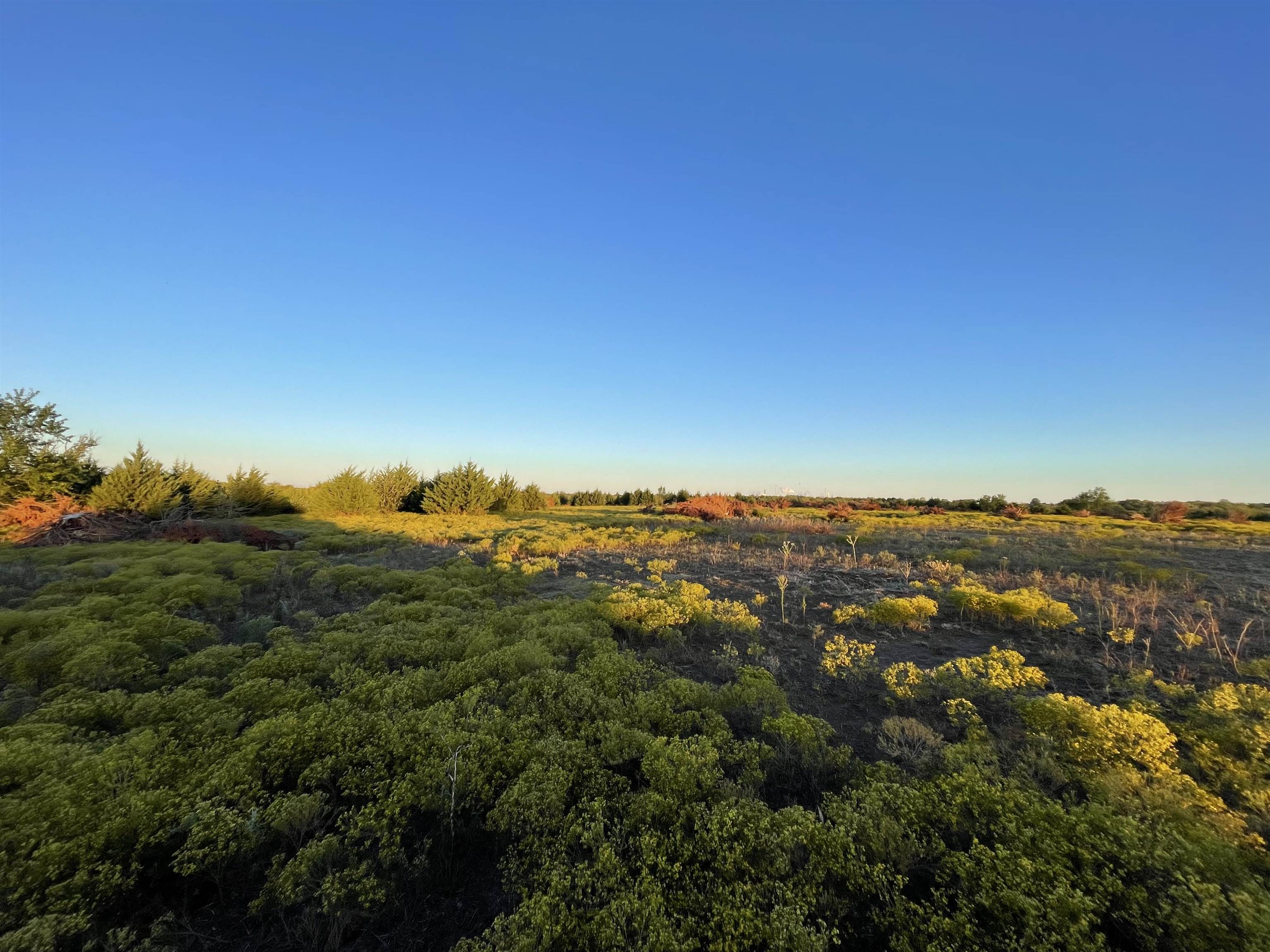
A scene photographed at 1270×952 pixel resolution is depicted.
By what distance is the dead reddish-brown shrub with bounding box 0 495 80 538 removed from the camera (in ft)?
46.2

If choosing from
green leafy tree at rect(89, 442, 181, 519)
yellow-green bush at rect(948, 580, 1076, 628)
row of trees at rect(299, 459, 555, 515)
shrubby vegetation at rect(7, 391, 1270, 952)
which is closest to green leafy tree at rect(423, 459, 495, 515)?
row of trees at rect(299, 459, 555, 515)

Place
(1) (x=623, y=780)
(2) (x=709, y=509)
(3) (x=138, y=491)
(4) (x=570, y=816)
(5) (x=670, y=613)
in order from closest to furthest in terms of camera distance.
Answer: (4) (x=570, y=816) < (1) (x=623, y=780) < (5) (x=670, y=613) < (3) (x=138, y=491) < (2) (x=709, y=509)

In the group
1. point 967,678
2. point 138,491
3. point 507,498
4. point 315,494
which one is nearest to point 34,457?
point 138,491

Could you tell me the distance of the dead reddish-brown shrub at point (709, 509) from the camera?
26.0 metres

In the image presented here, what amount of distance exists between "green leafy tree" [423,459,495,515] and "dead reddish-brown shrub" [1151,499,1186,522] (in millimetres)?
41529

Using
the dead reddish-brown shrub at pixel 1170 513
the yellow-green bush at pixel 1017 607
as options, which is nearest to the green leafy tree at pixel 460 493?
the yellow-green bush at pixel 1017 607

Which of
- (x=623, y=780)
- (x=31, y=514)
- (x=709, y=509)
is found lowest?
(x=623, y=780)

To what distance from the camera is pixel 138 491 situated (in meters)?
17.7

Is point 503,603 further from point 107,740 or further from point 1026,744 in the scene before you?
point 1026,744

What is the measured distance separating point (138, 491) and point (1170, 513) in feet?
177

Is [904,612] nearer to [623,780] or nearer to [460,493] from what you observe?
[623,780]

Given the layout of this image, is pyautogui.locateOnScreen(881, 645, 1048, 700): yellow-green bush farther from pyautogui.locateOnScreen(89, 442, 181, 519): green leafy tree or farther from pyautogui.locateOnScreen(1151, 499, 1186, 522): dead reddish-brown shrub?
pyautogui.locateOnScreen(1151, 499, 1186, 522): dead reddish-brown shrub

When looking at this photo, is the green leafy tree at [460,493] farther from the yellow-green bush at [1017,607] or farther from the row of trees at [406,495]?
the yellow-green bush at [1017,607]

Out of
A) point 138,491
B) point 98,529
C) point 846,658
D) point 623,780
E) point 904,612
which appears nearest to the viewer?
point 623,780
